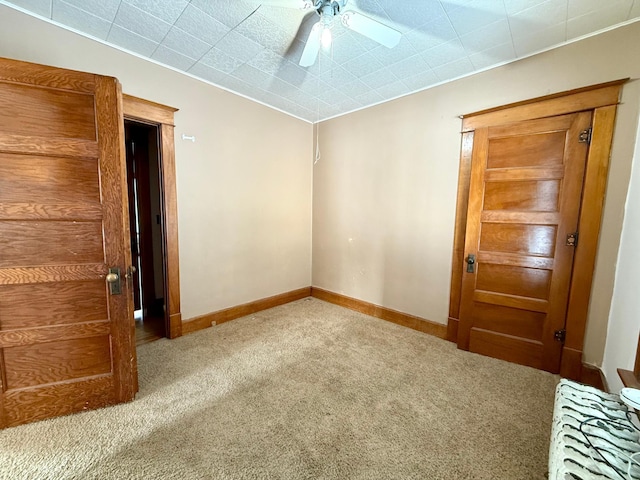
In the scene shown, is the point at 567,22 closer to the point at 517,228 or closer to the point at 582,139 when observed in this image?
the point at 582,139

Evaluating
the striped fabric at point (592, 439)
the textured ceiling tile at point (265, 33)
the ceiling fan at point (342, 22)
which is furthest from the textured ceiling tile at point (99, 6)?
the striped fabric at point (592, 439)

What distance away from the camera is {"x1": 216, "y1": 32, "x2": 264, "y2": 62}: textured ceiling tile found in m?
2.07

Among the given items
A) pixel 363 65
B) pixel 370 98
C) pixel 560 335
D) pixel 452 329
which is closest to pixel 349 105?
pixel 370 98

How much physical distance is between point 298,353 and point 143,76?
2.87 metres

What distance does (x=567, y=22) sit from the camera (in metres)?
1.83

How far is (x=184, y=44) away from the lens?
2162 mm

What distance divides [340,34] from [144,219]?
3.05m

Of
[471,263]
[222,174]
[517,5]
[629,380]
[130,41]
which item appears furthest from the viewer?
[222,174]

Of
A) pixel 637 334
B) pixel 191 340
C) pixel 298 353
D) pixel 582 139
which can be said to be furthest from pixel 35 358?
pixel 582 139

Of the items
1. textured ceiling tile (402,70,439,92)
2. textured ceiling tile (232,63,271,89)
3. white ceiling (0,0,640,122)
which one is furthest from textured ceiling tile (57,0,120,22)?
textured ceiling tile (402,70,439,92)

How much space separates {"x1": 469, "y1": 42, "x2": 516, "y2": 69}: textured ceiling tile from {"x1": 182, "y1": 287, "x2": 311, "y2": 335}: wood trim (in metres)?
3.29

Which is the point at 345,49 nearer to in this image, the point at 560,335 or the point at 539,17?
the point at 539,17

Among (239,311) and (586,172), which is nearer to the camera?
(586,172)

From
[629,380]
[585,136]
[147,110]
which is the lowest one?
[629,380]
